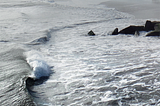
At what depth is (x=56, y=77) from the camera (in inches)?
200

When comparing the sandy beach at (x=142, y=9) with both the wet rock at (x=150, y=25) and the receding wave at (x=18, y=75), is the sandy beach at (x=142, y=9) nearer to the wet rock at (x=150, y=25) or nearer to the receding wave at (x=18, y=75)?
the wet rock at (x=150, y=25)

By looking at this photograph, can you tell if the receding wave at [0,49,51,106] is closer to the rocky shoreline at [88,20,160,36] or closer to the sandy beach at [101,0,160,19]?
the rocky shoreline at [88,20,160,36]

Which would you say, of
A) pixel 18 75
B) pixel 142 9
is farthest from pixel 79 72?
pixel 142 9

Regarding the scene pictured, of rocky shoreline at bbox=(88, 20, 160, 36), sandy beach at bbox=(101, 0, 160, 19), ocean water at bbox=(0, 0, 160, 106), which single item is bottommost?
ocean water at bbox=(0, 0, 160, 106)

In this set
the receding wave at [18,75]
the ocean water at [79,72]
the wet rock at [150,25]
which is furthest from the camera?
the wet rock at [150,25]

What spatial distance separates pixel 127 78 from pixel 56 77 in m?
1.95

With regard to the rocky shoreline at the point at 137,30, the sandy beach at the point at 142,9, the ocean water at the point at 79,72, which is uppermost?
the sandy beach at the point at 142,9

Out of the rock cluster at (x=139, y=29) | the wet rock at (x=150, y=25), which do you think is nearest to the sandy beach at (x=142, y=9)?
the wet rock at (x=150, y=25)

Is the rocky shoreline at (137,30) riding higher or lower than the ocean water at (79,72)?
higher

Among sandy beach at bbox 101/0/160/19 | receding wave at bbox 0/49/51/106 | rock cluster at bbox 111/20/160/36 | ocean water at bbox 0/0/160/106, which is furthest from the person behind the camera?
sandy beach at bbox 101/0/160/19

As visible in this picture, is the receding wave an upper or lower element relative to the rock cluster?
lower

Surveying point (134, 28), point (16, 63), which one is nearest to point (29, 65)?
point (16, 63)

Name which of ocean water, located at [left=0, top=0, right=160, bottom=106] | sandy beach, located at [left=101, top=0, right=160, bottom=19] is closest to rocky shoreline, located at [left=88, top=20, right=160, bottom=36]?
ocean water, located at [left=0, top=0, right=160, bottom=106]

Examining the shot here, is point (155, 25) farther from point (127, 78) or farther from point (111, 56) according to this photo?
point (127, 78)
